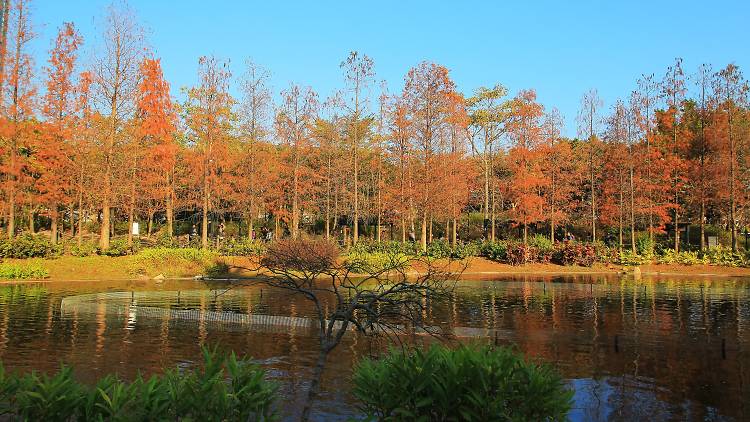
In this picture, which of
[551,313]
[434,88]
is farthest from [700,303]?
Result: [434,88]

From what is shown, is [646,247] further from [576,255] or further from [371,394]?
[371,394]

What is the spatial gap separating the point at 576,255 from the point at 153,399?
122 feet

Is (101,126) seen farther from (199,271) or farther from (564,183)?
(564,183)

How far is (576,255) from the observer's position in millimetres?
39312

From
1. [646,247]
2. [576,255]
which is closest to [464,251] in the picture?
[576,255]

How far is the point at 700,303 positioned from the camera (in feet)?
71.5

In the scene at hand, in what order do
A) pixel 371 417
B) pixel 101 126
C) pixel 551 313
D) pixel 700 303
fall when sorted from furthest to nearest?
pixel 101 126 < pixel 700 303 < pixel 551 313 < pixel 371 417

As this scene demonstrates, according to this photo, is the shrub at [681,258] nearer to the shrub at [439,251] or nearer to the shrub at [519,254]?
the shrub at [519,254]

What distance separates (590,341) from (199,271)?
2267 cm

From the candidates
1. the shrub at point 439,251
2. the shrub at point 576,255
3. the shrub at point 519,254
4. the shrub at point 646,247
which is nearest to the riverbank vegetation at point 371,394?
the shrub at point 439,251

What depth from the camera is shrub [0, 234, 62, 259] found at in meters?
29.9

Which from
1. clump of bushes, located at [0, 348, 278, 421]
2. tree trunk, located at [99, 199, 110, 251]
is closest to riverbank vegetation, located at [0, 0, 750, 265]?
tree trunk, located at [99, 199, 110, 251]

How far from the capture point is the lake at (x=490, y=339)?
32.3 ft

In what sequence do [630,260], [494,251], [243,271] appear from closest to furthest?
[243,271], [630,260], [494,251]
